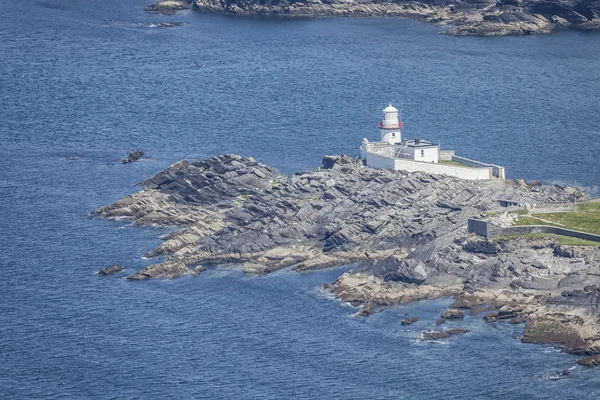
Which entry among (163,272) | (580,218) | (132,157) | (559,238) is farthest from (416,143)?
(132,157)

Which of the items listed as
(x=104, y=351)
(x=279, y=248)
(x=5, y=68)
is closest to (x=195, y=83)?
(x=5, y=68)

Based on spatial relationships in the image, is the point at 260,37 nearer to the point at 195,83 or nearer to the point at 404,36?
the point at 404,36

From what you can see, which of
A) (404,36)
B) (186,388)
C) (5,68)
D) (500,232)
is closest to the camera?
(186,388)

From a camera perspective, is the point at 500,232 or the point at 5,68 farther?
the point at 5,68

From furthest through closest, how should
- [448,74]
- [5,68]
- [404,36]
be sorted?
[404,36], [5,68], [448,74]

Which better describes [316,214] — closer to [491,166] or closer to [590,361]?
[491,166]

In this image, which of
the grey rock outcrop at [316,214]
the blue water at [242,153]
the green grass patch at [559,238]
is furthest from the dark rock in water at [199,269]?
the green grass patch at [559,238]

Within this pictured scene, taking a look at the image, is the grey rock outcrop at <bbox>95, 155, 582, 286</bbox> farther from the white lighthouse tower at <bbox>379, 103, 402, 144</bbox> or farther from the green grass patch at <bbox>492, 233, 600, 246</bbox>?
the white lighthouse tower at <bbox>379, 103, 402, 144</bbox>
